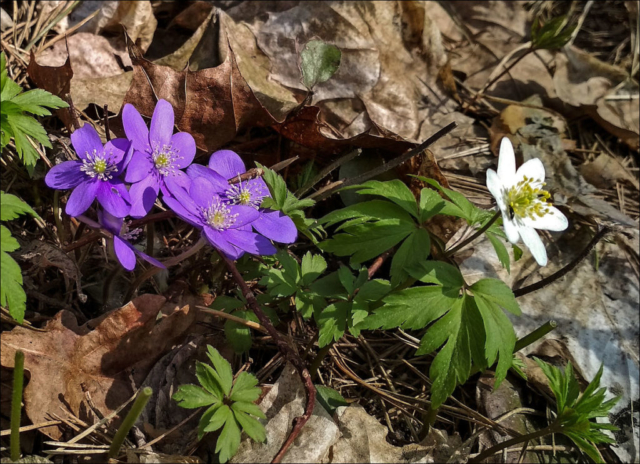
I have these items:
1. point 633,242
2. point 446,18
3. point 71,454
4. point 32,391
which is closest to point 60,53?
point 32,391

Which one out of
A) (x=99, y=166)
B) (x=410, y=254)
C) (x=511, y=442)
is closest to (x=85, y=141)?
(x=99, y=166)

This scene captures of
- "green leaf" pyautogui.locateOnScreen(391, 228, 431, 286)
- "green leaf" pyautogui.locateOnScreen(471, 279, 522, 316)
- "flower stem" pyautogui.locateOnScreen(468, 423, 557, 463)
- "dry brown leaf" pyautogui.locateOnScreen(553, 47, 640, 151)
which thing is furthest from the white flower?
"dry brown leaf" pyautogui.locateOnScreen(553, 47, 640, 151)

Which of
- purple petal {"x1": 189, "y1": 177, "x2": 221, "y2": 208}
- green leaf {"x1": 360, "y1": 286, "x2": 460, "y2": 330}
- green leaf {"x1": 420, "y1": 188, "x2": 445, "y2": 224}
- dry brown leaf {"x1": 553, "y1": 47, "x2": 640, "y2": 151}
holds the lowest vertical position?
dry brown leaf {"x1": 553, "y1": 47, "x2": 640, "y2": 151}

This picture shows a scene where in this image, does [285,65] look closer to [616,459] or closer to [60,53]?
[60,53]

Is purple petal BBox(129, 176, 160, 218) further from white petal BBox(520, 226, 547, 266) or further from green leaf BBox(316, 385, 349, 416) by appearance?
white petal BBox(520, 226, 547, 266)

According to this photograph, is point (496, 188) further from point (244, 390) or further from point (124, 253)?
point (124, 253)

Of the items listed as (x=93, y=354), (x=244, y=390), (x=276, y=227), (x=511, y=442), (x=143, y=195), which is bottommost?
(x=511, y=442)

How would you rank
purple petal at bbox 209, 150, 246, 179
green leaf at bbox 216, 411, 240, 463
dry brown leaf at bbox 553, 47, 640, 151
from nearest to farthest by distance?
green leaf at bbox 216, 411, 240, 463 < purple petal at bbox 209, 150, 246, 179 < dry brown leaf at bbox 553, 47, 640, 151
